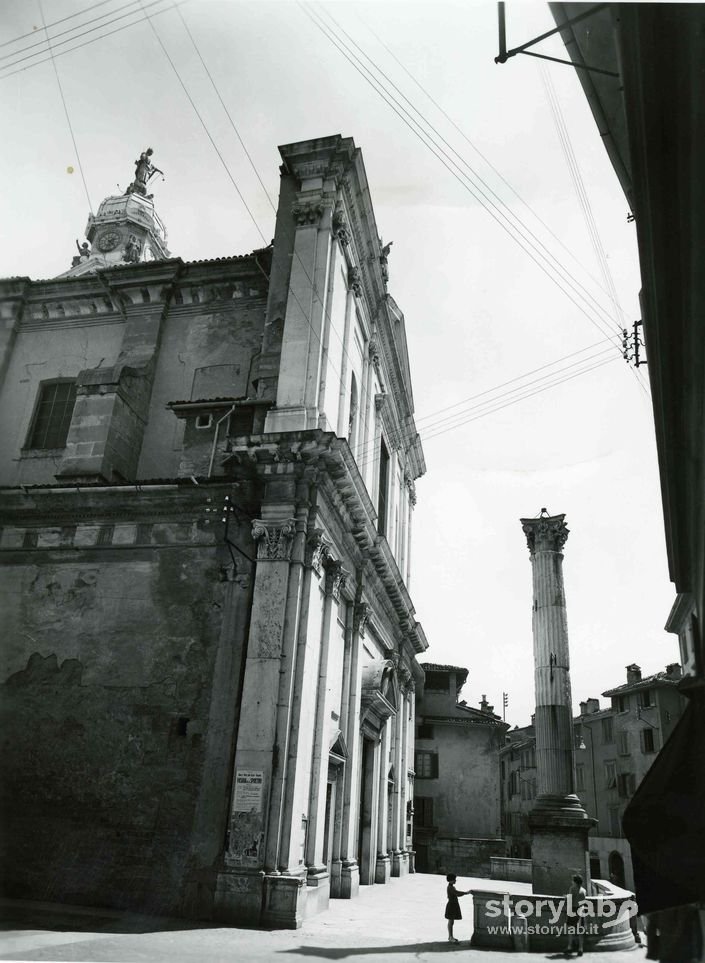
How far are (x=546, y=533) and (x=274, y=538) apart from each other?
275 inches

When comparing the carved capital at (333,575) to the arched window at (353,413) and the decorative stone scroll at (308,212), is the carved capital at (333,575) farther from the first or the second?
the decorative stone scroll at (308,212)

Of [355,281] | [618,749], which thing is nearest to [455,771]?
[618,749]

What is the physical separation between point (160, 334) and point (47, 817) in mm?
10619

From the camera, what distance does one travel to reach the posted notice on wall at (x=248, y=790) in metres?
11.5

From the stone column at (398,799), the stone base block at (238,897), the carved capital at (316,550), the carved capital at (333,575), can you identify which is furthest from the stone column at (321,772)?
the stone column at (398,799)

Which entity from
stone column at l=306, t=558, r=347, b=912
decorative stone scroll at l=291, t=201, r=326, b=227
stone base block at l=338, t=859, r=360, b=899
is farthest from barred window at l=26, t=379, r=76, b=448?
stone base block at l=338, t=859, r=360, b=899

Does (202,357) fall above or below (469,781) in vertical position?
above

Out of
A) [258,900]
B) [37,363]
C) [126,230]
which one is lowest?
[258,900]

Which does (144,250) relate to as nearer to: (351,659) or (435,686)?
(435,686)

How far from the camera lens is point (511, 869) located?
2716 cm

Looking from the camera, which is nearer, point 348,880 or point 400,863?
point 348,880

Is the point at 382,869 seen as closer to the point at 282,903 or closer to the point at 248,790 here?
the point at 282,903

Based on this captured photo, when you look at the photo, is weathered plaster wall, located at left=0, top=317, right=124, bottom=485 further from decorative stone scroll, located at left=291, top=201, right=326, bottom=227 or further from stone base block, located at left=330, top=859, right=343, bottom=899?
stone base block, located at left=330, top=859, right=343, bottom=899

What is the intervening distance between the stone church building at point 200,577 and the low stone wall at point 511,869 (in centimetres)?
959
